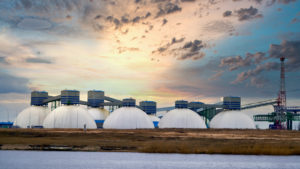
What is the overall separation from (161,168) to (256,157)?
58.9ft

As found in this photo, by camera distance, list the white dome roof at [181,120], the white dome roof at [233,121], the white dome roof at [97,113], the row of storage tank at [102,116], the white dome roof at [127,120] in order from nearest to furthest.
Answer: the row of storage tank at [102,116] < the white dome roof at [127,120] < the white dome roof at [181,120] < the white dome roof at [233,121] < the white dome roof at [97,113]

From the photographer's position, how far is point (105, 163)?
41.1 meters

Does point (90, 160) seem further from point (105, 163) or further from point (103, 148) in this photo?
point (103, 148)

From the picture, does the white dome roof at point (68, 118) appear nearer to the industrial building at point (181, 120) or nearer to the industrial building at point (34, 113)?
the industrial building at point (34, 113)

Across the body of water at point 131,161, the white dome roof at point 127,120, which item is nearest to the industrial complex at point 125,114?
the white dome roof at point 127,120

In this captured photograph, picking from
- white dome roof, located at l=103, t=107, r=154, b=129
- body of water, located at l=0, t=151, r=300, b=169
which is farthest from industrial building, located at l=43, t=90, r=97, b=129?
body of water, located at l=0, t=151, r=300, b=169

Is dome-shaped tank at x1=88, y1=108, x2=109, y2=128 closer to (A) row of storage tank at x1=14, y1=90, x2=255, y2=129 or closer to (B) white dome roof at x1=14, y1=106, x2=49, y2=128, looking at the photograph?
(A) row of storage tank at x1=14, y1=90, x2=255, y2=129

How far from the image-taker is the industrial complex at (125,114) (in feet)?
394

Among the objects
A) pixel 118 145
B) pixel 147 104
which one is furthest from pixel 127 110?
pixel 118 145

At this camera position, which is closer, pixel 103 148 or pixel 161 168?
pixel 161 168

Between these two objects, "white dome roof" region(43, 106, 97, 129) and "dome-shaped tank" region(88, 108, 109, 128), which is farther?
"dome-shaped tank" region(88, 108, 109, 128)

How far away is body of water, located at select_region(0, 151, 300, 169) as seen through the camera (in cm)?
3894

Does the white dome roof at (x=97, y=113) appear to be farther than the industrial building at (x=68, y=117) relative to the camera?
Result: Yes

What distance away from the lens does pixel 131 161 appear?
141 ft
